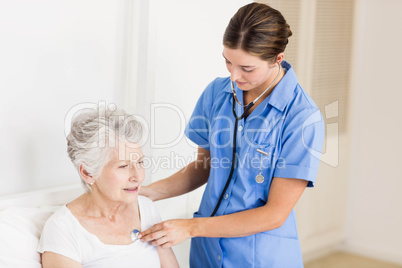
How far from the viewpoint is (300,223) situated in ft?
11.8

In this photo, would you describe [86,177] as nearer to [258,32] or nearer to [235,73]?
[235,73]

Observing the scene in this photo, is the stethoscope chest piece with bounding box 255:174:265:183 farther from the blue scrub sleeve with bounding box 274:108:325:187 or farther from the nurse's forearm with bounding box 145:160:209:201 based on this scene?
the nurse's forearm with bounding box 145:160:209:201

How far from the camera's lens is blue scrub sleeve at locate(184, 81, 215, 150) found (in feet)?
6.35

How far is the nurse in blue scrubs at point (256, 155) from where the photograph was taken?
1.62m

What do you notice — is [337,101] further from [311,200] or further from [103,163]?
[103,163]

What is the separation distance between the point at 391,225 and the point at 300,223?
926 mm

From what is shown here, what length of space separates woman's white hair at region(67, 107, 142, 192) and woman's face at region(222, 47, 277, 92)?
412mm

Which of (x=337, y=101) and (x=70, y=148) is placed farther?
(x=337, y=101)

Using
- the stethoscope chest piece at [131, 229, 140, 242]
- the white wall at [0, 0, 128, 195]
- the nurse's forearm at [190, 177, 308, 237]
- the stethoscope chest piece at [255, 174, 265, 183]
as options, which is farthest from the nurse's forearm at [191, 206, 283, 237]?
the white wall at [0, 0, 128, 195]

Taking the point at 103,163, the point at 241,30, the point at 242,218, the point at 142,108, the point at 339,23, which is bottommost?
the point at 242,218

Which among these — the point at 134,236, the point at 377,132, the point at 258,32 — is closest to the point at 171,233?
the point at 134,236

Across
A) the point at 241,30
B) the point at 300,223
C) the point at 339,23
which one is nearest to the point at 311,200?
the point at 300,223

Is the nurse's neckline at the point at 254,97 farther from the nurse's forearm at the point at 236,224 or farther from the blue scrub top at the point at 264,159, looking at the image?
the nurse's forearm at the point at 236,224

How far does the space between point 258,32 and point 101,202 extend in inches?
31.8
